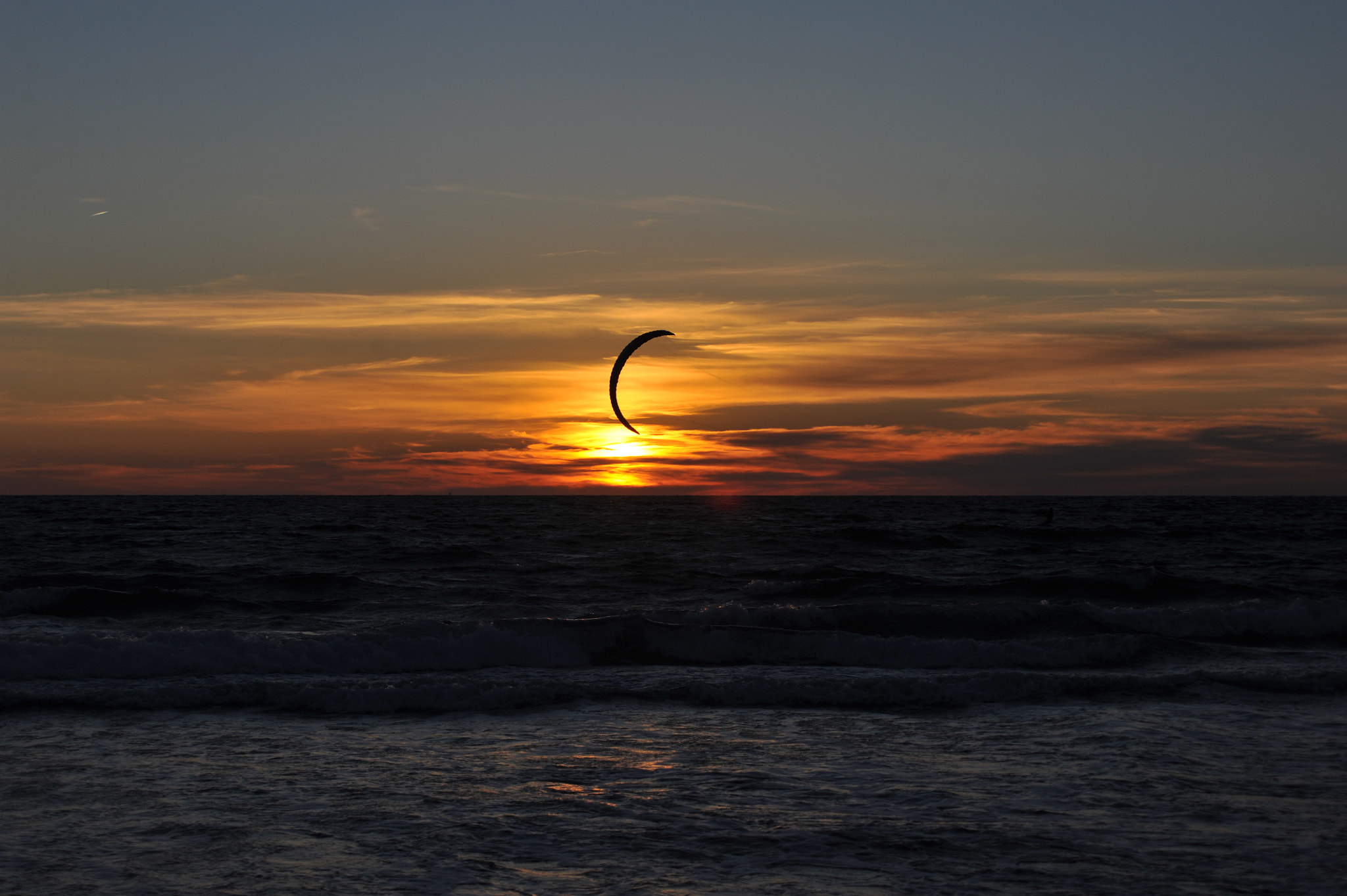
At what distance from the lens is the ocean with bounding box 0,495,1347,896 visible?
6195 millimetres

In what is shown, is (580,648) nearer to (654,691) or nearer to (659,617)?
(659,617)

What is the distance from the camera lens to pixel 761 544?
37750mm

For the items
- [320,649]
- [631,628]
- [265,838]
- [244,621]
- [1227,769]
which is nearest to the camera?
[265,838]

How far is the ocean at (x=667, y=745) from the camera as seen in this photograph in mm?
6195

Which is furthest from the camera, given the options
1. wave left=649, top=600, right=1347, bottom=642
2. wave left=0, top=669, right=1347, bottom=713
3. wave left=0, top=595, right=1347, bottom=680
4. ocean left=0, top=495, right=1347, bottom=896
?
wave left=649, top=600, right=1347, bottom=642

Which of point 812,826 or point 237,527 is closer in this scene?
point 812,826

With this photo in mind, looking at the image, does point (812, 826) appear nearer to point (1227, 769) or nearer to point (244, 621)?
point (1227, 769)

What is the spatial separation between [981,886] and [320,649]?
1087cm

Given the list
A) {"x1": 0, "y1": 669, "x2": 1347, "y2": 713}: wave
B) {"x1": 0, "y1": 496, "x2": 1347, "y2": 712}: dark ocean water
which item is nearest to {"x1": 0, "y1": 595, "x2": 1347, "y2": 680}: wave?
{"x1": 0, "y1": 496, "x2": 1347, "y2": 712}: dark ocean water

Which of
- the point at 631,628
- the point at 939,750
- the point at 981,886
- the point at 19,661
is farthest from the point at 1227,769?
the point at 19,661

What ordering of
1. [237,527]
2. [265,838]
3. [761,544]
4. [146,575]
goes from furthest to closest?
[237,527], [761,544], [146,575], [265,838]

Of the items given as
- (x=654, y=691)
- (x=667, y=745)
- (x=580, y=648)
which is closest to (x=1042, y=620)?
(x=580, y=648)

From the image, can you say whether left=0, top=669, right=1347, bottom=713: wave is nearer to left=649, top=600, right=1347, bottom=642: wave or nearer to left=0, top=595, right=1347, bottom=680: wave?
left=0, top=595, right=1347, bottom=680: wave

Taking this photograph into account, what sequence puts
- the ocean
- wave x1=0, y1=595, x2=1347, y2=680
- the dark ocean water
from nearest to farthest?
the ocean
the dark ocean water
wave x1=0, y1=595, x2=1347, y2=680
